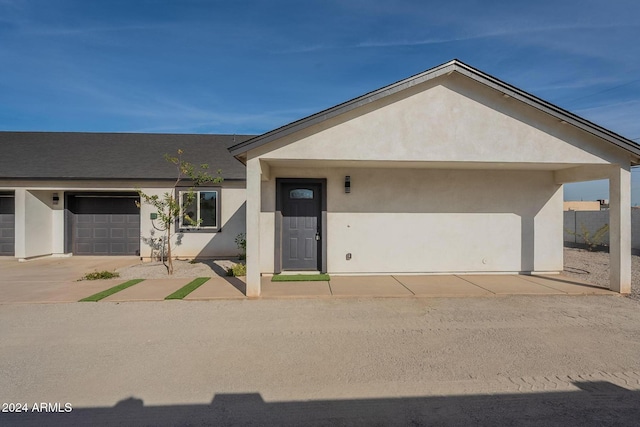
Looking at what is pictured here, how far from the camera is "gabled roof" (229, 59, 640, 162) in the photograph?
635 cm

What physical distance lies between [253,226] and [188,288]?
2.25 meters

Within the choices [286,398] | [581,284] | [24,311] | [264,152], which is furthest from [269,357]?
[581,284]

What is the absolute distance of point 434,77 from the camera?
21.5 ft

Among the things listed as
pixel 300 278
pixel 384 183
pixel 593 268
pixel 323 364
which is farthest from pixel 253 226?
pixel 593 268

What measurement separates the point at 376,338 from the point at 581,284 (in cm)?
607

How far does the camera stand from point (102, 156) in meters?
12.8

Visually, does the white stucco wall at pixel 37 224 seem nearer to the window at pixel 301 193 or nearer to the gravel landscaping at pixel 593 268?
the window at pixel 301 193

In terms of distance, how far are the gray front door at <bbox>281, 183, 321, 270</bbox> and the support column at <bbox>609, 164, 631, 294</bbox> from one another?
640cm

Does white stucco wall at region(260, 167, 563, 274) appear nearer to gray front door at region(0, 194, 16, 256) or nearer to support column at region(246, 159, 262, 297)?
support column at region(246, 159, 262, 297)

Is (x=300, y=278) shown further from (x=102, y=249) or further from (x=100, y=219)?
(x=100, y=219)

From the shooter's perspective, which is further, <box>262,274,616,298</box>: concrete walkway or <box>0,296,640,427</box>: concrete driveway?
<box>262,274,616,298</box>: concrete walkway

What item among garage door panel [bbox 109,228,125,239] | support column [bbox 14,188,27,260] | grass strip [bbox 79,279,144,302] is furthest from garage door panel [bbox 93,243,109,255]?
grass strip [bbox 79,279,144,302]

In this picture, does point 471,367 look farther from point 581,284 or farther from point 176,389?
point 581,284

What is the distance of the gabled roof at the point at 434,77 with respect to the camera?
20.8ft
